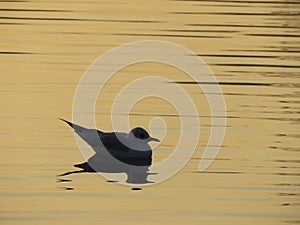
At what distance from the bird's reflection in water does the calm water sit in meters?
0.03

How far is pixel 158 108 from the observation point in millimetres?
2662

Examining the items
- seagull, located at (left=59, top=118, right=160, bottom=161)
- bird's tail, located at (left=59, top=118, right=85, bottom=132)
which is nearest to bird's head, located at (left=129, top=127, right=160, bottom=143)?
seagull, located at (left=59, top=118, right=160, bottom=161)

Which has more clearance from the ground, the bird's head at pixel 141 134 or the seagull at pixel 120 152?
the bird's head at pixel 141 134

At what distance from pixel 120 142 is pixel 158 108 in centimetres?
21

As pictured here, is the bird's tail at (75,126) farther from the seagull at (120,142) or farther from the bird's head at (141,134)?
the bird's head at (141,134)

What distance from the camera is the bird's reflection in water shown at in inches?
94.6

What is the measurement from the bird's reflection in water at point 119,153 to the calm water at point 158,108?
0.10ft

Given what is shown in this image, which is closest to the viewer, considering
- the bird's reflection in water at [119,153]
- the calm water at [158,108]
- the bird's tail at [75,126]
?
the calm water at [158,108]

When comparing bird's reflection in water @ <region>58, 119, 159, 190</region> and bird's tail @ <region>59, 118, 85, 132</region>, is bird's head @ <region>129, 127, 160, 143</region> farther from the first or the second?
bird's tail @ <region>59, 118, 85, 132</region>

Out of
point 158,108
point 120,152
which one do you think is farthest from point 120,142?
point 158,108

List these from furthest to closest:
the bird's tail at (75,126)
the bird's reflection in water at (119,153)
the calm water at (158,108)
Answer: the bird's tail at (75,126) < the bird's reflection in water at (119,153) < the calm water at (158,108)

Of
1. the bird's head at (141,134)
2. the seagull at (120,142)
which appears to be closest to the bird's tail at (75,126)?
the seagull at (120,142)

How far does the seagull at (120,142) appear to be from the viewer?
246 centimetres

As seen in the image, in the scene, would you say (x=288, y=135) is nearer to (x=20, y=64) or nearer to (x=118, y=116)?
(x=118, y=116)
